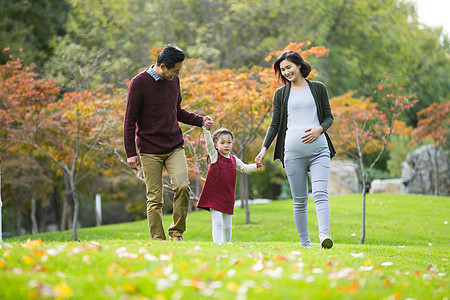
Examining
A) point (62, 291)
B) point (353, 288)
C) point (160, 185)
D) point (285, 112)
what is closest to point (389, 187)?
point (285, 112)

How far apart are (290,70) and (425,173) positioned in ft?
53.3

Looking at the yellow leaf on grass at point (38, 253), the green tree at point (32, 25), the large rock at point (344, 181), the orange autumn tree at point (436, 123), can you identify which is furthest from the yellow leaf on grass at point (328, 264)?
the large rock at point (344, 181)

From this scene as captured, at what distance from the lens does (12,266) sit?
9.98ft

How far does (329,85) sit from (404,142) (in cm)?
511

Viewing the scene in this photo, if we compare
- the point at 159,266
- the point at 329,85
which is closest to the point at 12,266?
the point at 159,266

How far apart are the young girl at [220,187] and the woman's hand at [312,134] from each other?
88 centimetres

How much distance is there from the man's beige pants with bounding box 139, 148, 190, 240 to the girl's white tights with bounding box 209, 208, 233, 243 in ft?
1.28

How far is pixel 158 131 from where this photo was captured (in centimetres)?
496

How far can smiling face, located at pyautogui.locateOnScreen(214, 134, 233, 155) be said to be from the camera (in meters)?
5.45

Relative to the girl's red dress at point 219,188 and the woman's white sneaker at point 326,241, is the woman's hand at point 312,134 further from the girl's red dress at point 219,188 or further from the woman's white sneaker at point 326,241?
the girl's red dress at point 219,188

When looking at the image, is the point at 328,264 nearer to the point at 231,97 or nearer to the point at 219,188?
the point at 219,188

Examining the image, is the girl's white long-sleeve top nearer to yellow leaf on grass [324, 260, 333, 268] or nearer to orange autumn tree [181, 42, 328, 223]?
yellow leaf on grass [324, 260, 333, 268]

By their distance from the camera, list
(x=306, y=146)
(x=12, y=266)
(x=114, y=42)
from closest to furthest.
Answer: (x=12, y=266)
(x=306, y=146)
(x=114, y=42)

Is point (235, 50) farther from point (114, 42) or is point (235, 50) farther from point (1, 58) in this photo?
point (1, 58)
